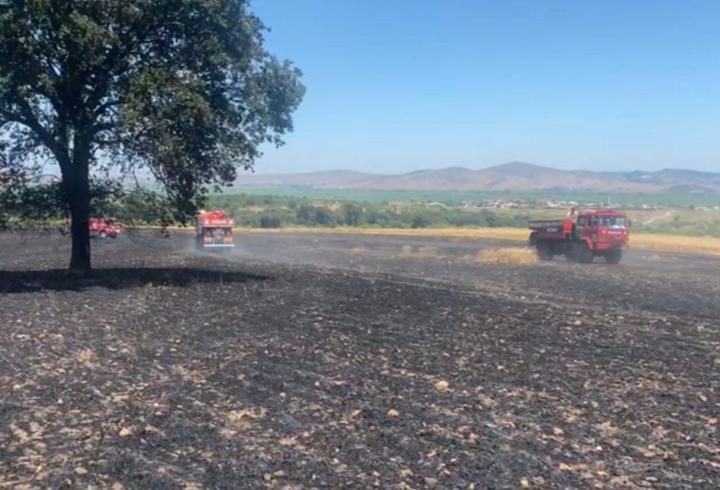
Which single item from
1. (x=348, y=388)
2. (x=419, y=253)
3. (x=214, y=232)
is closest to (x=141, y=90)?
(x=348, y=388)

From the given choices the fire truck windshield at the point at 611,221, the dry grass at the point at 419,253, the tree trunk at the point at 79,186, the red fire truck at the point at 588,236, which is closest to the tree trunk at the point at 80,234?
the tree trunk at the point at 79,186

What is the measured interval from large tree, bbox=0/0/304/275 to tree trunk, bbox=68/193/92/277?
39 mm

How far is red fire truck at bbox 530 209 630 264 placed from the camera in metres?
46.1

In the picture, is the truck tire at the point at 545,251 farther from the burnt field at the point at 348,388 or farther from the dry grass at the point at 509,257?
the burnt field at the point at 348,388

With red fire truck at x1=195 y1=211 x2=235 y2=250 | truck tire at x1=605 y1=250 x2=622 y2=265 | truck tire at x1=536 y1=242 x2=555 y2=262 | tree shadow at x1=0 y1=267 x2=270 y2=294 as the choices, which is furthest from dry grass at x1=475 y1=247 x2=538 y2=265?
tree shadow at x1=0 y1=267 x2=270 y2=294

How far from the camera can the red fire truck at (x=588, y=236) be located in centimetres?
4612

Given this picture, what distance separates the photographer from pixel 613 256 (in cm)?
4716

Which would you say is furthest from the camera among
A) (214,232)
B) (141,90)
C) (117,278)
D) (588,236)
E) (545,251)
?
(214,232)

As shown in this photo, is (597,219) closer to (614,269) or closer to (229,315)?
(614,269)

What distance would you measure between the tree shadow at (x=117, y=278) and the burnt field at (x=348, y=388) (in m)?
0.28

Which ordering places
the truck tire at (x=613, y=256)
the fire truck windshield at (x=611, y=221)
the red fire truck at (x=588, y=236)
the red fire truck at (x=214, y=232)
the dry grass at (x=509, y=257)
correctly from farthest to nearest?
the red fire truck at (x=214, y=232) < the dry grass at (x=509, y=257) < the truck tire at (x=613, y=256) < the red fire truck at (x=588, y=236) < the fire truck windshield at (x=611, y=221)

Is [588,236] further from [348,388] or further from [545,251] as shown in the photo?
→ [348,388]

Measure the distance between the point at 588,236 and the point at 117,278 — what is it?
27043 mm

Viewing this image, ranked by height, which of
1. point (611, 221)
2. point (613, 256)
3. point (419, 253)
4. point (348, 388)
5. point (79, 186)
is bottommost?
point (419, 253)
